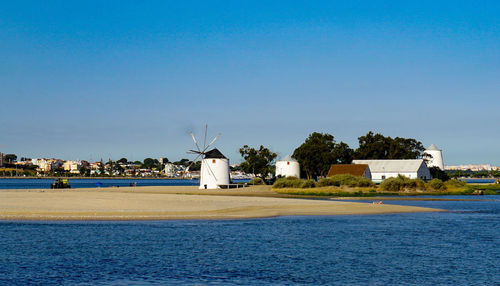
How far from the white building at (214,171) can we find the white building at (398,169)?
1463 inches

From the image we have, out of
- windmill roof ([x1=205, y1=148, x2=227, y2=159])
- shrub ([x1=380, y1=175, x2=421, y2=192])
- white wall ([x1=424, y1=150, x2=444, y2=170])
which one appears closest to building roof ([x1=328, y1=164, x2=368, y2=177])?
shrub ([x1=380, y1=175, x2=421, y2=192])

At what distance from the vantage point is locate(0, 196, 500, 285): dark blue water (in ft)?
79.5

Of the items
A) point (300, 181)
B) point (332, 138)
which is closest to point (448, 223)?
point (300, 181)

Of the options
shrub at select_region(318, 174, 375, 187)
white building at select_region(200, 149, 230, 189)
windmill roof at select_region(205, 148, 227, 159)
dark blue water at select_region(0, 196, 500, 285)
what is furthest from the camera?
white building at select_region(200, 149, 230, 189)

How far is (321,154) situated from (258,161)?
19.4 meters

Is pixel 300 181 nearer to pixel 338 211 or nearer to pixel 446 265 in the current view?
pixel 338 211

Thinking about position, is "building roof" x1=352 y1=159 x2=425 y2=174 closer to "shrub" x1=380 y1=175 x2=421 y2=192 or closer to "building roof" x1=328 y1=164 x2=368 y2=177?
"building roof" x1=328 y1=164 x2=368 y2=177

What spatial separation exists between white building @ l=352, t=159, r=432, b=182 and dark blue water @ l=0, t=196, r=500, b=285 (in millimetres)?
77605

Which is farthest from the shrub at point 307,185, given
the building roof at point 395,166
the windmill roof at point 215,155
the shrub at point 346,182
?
the building roof at point 395,166

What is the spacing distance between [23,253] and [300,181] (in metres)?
78.3

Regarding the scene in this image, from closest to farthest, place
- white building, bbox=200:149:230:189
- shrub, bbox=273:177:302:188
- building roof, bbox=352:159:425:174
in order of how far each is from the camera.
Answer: shrub, bbox=273:177:302:188
white building, bbox=200:149:230:189
building roof, bbox=352:159:425:174

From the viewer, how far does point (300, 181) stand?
10475 cm

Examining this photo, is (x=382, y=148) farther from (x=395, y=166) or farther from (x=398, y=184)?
(x=398, y=184)

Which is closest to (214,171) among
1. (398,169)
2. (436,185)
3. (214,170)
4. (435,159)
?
(214,170)
